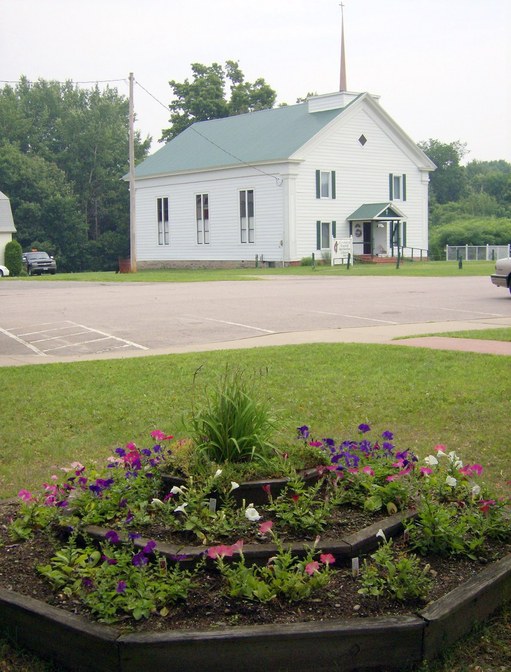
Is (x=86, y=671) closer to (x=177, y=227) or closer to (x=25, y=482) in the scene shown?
(x=25, y=482)

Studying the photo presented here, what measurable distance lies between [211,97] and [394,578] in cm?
7047

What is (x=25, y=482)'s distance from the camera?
261 inches

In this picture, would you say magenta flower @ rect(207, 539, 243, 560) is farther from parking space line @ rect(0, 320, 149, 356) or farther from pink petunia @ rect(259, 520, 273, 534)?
parking space line @ rect(0, 320, 149, 356)

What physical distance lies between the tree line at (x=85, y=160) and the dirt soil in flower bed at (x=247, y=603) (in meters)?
62.0

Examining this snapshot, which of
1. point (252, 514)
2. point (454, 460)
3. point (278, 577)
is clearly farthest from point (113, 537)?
point (454, 460)

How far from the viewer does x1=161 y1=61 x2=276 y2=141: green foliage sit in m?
71.2

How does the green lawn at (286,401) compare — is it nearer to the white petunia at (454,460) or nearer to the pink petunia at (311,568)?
the white petunia at (454,460)

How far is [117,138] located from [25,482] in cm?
8397

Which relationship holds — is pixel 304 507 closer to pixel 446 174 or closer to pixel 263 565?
pixel 263 565

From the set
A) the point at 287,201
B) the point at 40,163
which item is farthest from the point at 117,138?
the point at 287,201

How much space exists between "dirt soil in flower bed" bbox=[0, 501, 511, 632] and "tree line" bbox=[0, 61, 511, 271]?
6202 cm

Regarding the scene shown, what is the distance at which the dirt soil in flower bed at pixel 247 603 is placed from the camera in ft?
12.7

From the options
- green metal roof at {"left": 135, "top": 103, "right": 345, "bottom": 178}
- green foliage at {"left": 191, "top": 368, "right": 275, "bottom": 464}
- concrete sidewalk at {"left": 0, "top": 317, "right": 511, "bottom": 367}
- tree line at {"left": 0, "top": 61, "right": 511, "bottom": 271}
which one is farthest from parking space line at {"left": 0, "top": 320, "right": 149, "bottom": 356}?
tree line at {"left": 0, "top": 61, "right": 511, "bottom": 271}

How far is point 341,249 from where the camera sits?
46906 mm
